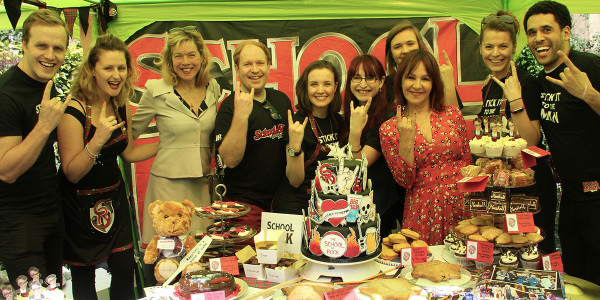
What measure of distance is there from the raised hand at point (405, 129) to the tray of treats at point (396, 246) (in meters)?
0.58

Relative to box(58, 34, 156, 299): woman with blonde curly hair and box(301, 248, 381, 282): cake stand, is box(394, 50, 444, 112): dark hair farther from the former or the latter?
box(58, 34, 156, 299): woman with blonde curly hair

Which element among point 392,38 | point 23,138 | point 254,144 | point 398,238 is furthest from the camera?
point 392,38

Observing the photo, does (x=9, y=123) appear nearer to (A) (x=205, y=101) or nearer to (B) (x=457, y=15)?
(A) (x=205, y=101)

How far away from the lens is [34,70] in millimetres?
2686

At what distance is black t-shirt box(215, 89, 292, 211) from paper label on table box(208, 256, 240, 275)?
100cm

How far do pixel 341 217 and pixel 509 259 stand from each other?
2.76 ft

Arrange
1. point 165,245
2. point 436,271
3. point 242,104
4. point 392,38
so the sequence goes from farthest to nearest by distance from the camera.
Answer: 1. point 392,38
2. point 242,104
3. point 165,245
4. point 436,271

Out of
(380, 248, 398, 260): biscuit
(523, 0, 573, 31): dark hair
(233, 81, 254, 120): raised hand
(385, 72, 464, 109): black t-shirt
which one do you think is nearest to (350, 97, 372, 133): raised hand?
(385, 72, 464, 109): black t-shirt

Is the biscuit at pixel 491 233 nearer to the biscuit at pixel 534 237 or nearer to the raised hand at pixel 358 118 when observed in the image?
the biscuit at pixel 534 237

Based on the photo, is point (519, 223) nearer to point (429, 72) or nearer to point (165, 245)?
point (429, 72)

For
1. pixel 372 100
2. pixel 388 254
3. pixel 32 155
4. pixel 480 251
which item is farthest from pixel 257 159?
pixel 480 251

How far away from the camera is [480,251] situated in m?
2.24

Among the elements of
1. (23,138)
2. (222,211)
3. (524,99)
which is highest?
(524,99)

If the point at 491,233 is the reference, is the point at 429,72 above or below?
above
